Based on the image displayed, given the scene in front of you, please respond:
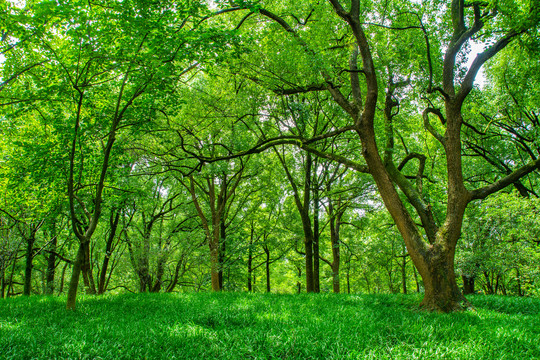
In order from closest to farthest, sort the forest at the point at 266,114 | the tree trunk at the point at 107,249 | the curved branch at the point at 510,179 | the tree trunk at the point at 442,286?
the forest at the point at 266,114, the tree trunk at the point at 442,286, the curved branch at the point at 510,179, the tree trunk at the point at 107,249

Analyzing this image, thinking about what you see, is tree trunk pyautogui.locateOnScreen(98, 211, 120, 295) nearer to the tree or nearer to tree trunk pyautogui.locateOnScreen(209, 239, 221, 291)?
tree trunk pyautogui.locateOnScreen(209, 239, 221, 291)

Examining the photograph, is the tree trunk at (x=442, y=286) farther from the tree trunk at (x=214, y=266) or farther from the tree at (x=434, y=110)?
the tree trunk at (x=214, y=266)

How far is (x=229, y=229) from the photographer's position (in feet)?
65.2

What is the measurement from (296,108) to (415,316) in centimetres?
659

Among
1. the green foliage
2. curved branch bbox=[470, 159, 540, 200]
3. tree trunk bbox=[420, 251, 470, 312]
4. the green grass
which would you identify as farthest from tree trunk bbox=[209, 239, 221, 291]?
the green foliage

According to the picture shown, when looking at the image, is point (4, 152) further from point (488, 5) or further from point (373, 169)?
point (488, 5)

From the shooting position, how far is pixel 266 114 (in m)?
12.7

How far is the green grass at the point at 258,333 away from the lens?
3.62m

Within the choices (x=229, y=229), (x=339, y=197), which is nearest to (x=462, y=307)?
(x=339, y=197)

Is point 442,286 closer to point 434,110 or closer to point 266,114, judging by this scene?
point 434,110

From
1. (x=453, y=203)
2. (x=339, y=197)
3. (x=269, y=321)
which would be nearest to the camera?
(x=269, y=321)

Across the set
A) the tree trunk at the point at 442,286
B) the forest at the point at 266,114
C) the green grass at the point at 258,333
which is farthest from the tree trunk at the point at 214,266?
the tree trunk at the point at 442,286

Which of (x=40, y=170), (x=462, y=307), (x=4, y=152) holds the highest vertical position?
(x=4, y=152)

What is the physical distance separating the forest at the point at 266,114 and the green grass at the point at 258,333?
113 cm
